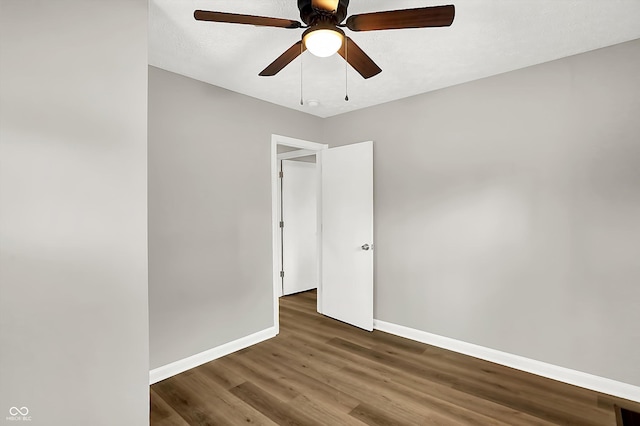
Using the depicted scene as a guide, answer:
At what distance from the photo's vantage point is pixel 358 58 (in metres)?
1.74

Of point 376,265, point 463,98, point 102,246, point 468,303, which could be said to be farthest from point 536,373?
point 102,246

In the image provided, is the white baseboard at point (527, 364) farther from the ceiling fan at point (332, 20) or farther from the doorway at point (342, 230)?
the ceiling fan at point (332, 20)

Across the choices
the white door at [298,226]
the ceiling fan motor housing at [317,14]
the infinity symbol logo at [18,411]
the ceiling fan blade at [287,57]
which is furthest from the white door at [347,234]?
the infinity symbol logo at [18,411]

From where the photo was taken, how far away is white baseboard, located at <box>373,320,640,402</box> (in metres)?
2.22

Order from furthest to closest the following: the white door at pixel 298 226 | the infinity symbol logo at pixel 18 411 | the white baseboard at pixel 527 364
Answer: the white door at pixel 298 226 → the white baseboard at pixel 527 364 → the infinity symbol logo at pixel 18 411

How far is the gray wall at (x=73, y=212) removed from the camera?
4.30 feet

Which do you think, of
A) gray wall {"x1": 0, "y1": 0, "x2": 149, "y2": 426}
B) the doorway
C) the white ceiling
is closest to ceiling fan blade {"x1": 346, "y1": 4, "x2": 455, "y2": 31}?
the white ceiling

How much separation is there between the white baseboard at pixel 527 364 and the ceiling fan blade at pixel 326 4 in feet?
9.88

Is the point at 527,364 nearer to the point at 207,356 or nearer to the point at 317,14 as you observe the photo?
the point at 207,356

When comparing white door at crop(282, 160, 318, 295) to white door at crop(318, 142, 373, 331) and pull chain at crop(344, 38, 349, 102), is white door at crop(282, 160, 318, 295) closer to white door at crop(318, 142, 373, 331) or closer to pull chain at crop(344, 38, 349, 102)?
white door at crop(318, 142, 373, 331)

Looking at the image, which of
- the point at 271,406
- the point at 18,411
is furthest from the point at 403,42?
the point at 18,411

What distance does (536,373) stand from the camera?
8.32 ft

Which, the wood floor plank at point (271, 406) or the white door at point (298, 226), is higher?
the white door at point (298, 226)

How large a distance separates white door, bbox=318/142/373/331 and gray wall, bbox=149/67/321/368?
2.85 ft
